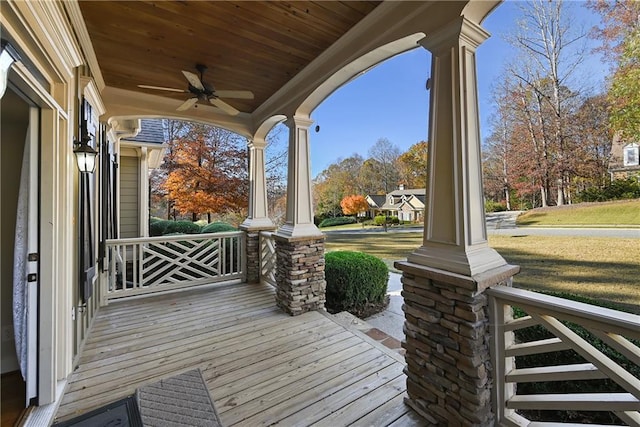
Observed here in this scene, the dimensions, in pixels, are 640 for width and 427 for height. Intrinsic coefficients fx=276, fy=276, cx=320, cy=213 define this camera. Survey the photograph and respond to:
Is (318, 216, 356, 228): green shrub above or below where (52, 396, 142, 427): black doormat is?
above

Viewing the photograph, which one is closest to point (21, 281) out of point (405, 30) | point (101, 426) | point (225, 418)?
point (101, 426)

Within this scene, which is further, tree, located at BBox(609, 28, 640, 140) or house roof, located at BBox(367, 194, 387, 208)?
house roof, located at BBox(367, 194, 387, 208)

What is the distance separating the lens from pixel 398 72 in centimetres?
520

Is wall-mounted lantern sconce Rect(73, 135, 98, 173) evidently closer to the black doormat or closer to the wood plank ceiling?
the wood plank ceiling

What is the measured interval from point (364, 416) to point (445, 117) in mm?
2163

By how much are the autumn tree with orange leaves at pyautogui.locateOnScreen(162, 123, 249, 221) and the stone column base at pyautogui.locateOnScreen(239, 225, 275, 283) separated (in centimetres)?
419

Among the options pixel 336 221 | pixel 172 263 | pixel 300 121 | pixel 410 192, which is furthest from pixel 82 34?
pixel 336 221

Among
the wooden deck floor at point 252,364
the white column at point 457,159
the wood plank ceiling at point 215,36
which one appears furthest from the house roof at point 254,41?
the wooden deck floor at point 252,364

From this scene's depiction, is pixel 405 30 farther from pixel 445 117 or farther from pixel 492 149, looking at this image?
pixel 492 149

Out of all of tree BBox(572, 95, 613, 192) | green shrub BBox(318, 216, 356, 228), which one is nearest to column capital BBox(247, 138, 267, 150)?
green shrub BBox(318, 216, 356, 228)

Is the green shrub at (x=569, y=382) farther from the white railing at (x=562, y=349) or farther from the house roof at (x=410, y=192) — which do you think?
the house roof at (x=410, y=192)

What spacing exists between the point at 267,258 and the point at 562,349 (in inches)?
165

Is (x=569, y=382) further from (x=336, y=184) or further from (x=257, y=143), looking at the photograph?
(x=336, y=184)

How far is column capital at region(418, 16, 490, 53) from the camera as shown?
1.82 metres
